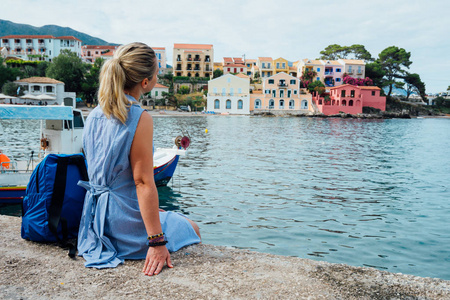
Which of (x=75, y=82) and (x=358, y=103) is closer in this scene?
(x=75, y=82)

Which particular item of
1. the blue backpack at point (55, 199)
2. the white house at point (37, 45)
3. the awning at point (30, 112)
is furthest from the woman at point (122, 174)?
the white house at point (37, 45)

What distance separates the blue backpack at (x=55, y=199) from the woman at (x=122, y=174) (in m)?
0.24

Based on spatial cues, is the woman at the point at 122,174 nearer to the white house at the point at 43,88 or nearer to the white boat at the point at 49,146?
the white boat at the point at 49,146

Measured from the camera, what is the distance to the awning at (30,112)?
1009 cm

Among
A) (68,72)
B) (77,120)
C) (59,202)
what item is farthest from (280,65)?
(59,202)

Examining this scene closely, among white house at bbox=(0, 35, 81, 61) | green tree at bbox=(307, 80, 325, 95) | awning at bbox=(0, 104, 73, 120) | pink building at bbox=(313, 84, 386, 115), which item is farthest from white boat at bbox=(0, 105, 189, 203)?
white house at bbox=(0, 35, 81, 61)

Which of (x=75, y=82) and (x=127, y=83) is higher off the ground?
(x=75, y=82)

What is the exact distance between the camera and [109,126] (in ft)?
8.34

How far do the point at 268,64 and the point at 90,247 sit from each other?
88249 millimetres

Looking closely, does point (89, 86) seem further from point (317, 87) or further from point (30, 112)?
point (30, 112)

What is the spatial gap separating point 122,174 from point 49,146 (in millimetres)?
11272

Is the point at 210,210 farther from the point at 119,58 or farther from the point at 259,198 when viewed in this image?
the point at 119,58

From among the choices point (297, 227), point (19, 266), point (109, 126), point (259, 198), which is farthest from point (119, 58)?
point (259, 198)

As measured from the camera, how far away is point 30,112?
10.3 metres
